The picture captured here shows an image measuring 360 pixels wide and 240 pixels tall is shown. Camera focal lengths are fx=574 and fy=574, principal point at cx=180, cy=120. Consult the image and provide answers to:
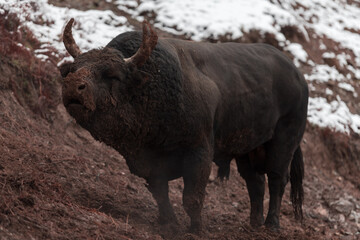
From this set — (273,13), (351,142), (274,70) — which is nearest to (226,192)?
(274,70)

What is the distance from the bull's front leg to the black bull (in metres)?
0.01

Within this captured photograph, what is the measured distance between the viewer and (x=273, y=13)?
14.3m

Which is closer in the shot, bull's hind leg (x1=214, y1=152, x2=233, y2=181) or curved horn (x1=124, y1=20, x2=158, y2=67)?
curved horn (x1=124, y1=20, x2=158, y2=67)

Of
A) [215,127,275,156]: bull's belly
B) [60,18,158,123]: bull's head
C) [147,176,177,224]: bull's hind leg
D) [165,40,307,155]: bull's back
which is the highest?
[60,18,158,123]: bull's head

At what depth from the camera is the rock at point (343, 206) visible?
1005 cm

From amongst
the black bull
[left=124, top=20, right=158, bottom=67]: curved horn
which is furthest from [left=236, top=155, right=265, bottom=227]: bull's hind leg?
[left=124, top=20, right=158, bottom=67]: curved horn

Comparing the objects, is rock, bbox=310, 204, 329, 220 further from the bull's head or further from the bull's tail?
the bull's head

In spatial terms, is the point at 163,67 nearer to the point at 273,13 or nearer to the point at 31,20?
the point at 31,20

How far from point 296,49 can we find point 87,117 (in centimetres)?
936

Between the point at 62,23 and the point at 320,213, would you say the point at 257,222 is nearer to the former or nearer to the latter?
the point at 320,213

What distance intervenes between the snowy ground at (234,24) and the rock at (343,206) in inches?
87.1

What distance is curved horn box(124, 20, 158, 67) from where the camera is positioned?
5.38 meters

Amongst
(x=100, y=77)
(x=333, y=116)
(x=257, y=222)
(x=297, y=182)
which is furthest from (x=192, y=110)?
(x=333, y=116)

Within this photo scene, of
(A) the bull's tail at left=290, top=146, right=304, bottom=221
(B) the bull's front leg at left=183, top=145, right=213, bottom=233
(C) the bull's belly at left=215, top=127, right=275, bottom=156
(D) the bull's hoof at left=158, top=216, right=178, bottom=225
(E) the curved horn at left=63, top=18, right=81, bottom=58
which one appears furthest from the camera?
(A) the bull's tail at left=290, top=146, right=304, bottom=221
